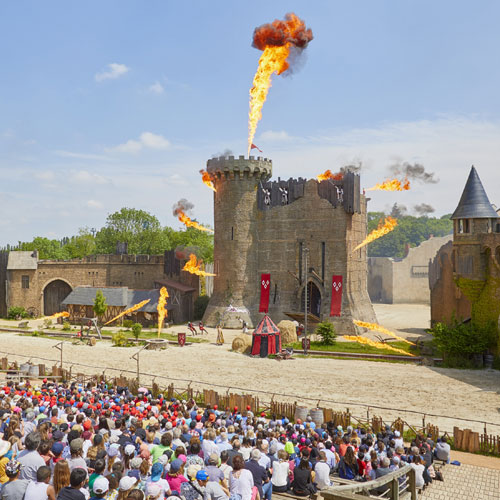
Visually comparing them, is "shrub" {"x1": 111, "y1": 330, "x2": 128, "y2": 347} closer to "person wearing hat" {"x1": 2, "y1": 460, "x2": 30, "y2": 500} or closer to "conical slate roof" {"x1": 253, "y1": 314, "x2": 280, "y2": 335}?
"conical slate roof" {"x1": 253, "y1": 314, "x2": 280, "y2": 335}

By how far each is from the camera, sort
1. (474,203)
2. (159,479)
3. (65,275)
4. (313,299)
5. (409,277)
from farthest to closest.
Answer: (409,277) < (65,275) < (313,299) < (474,203) < (159,479)

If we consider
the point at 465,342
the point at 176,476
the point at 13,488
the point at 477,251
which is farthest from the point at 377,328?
the point at 13,488

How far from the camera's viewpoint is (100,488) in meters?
8.03

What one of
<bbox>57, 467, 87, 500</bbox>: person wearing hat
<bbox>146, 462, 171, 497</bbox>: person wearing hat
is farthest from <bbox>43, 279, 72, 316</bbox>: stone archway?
<bbox>57, 467, 87, 500</bbox>: person wearing hat

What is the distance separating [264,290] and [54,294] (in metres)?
27.3

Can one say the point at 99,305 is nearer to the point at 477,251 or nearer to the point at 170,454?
the point at 477,251

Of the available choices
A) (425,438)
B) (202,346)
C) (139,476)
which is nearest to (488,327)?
(425,438)

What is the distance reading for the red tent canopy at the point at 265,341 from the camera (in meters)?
32.6

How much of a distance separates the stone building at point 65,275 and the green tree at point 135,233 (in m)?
20.7

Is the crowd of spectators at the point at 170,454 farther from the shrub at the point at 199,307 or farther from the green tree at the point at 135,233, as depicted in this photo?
the green tree at the point at 135,233

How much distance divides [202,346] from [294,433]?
22227mm

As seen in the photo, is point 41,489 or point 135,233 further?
point 135,233

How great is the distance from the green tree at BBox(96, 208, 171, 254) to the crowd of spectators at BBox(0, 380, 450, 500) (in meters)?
59.9

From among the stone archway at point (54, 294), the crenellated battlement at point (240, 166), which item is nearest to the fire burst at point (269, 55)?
the crenellated battlement at point (240, 166)
